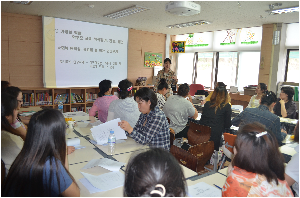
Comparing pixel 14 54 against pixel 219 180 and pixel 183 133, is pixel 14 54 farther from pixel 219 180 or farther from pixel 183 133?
pixel 219 180

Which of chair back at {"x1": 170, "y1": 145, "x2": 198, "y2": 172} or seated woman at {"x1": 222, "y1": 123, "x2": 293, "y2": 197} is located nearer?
seated woman at {"x1": 222, "y1": 123, "x2": 293, "y2": 197}

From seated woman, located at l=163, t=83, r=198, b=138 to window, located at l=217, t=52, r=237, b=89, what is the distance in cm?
379

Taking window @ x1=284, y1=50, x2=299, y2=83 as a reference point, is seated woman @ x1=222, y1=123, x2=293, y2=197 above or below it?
below

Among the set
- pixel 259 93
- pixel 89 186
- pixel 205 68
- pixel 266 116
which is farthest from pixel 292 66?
pixel 89 186

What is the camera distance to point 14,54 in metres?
5.27

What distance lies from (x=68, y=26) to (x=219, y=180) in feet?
17.8

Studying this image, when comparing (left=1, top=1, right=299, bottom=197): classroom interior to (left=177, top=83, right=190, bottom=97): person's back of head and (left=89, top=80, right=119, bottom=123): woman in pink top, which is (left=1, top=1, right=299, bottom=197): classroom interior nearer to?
(left=89, top=80, right=119, bottom=123): woman in pink top

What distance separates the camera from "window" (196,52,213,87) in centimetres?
750

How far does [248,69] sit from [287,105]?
2.66 metres

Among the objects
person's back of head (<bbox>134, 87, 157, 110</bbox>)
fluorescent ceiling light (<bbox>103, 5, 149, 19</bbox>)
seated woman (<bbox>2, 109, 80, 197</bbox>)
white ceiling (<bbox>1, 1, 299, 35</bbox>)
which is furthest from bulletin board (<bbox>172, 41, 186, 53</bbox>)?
seated woman (<bbox>2, 109, 80, 197</bbox>)

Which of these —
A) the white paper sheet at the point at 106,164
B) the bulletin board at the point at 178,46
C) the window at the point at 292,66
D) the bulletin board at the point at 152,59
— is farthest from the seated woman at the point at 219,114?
the bulletin board at the point at 178,46

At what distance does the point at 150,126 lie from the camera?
2.32 metres

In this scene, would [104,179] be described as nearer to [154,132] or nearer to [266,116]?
[154,132]

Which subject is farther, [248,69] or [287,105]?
[248,69]
